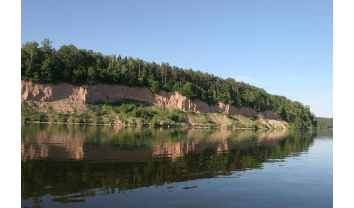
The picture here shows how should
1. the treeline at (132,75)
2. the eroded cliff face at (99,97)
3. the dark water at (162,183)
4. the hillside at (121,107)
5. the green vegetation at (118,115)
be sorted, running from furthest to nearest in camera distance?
the treeline at (132,75)
the eroded cliff face at (99,97)
the hillside at (121,107)
the green vegetation at (118,115)
the dark water at (162,183)

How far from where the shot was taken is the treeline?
7462 centimetres

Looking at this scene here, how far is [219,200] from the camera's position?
33.9 feet

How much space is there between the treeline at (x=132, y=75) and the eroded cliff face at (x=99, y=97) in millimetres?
1982

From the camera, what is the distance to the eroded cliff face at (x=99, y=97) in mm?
70938

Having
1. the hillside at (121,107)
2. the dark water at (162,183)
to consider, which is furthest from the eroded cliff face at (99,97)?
the dark water at (162,183)

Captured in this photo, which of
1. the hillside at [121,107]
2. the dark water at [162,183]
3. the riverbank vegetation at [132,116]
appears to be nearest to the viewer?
the dark water at [162,183]

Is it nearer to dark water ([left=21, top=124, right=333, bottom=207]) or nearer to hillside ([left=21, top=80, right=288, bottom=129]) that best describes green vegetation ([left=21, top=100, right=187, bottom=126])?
hillside ([left=21, top=80, right=288, bottom=129])

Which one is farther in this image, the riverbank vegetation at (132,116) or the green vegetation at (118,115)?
the riverbank vegetation at (132,116)

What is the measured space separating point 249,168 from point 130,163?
766 centimetres

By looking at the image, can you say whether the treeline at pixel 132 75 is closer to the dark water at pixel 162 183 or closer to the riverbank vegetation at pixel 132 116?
the riverbank vegetation at pixel 132 116

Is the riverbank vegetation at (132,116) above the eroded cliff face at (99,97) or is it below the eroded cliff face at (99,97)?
below

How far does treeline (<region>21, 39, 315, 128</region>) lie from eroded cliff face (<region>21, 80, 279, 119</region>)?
1982 millimetres
